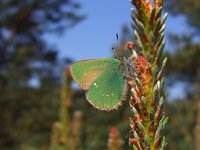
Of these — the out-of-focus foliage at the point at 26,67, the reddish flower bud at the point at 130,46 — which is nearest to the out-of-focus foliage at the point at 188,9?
the out-of-focus foliage at the point at 26,67

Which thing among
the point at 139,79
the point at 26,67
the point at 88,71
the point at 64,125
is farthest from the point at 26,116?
the point at 139,79

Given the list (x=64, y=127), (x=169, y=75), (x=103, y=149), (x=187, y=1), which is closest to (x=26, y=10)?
(x=169, y=75)

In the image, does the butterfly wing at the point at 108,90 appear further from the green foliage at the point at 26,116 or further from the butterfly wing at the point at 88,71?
the green foliage at the point at 26,116

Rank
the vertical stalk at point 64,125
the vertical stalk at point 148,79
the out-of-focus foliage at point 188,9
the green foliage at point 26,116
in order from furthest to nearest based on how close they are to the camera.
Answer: the green foliage at point 26,116 → the out-of-focus foliage at point 188,9 → the vertical stalk at point 64,125 → the vertical stalk at point 148,79

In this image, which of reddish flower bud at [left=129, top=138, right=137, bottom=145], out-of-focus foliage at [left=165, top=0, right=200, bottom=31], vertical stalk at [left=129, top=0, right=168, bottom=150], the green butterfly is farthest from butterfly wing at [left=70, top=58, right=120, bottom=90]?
out-of-focus foliage at [left=165, top=0, right=200, bottom=31]

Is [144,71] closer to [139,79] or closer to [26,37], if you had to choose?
[139,79]

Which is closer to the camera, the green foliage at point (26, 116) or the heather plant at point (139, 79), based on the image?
the heather plant at point (139, 79)

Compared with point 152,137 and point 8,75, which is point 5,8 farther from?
point 152,137

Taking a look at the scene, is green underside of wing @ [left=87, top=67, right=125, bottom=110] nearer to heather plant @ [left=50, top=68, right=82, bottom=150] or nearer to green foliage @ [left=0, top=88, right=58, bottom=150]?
heather plant @ [left=50, top=68, right=82, bottom=150]
